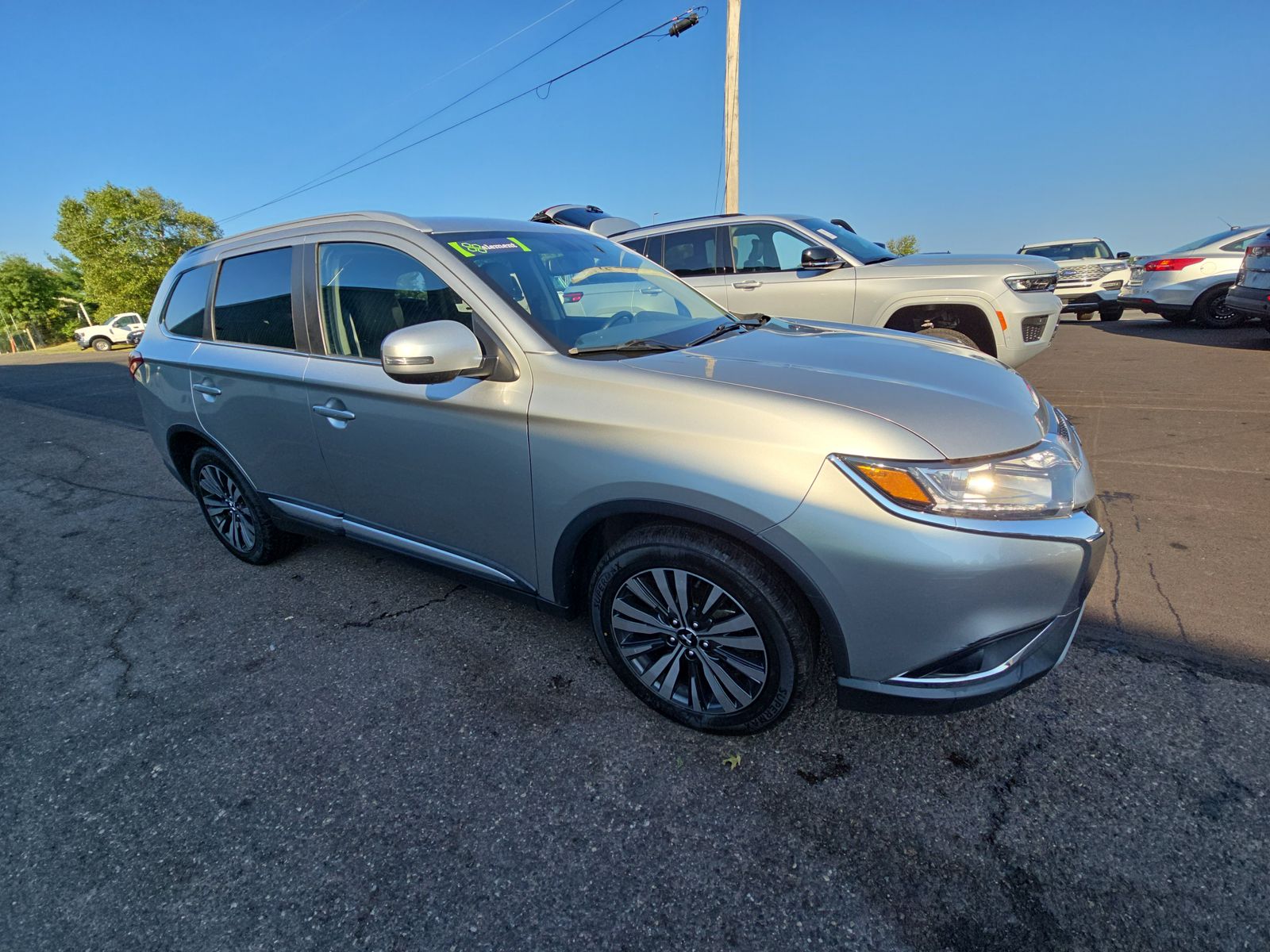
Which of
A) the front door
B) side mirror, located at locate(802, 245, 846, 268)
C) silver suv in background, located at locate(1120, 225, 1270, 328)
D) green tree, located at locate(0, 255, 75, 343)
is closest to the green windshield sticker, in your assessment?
the front door

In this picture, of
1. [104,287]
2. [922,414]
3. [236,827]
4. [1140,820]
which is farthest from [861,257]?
[104,287]

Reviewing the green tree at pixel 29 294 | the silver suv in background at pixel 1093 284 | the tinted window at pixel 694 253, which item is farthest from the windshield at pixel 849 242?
the green tree at pixel 29 294

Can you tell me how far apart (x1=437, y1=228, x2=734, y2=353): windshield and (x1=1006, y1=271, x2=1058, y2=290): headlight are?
357 cm

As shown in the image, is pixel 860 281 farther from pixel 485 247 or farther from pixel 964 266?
pixel 485 247

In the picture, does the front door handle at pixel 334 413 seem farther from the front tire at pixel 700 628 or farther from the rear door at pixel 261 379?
the front tire at pixel 700 628

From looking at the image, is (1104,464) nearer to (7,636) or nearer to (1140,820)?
(1140,820)

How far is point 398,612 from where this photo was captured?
3.03 meters

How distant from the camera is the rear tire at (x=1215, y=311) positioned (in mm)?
9727

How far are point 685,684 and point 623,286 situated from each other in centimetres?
174

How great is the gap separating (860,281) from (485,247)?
13.5 ft

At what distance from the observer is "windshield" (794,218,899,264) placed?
5.88 m

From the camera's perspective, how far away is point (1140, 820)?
1736mm

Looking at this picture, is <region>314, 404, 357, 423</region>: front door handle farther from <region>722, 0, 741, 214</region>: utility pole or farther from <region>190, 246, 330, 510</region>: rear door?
<region>722, 0, 741, 214</region>: utility pole

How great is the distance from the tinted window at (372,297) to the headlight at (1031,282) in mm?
4863
